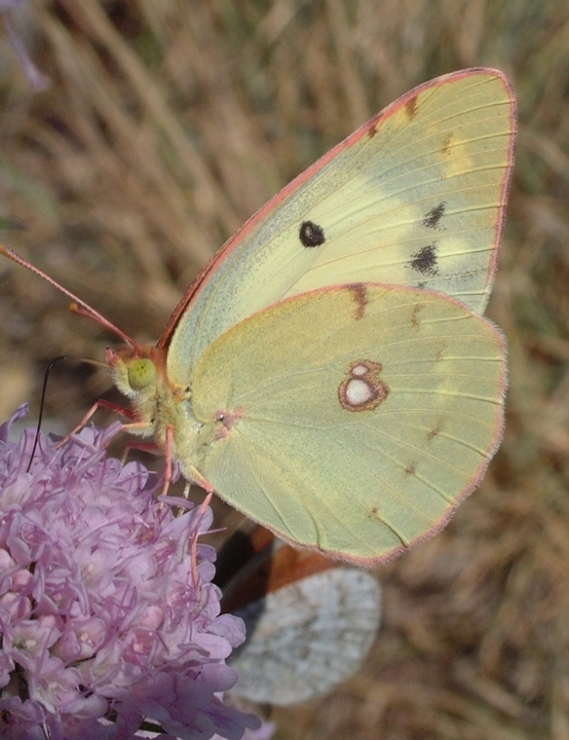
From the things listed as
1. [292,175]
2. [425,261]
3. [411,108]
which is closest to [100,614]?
[425,261]

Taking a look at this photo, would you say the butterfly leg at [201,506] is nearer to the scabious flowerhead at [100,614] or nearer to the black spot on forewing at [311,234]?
the scabious flowerhead at [100,614]

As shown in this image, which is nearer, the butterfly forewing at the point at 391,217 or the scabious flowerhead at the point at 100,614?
the scabious flowerhead at the point at 100,614

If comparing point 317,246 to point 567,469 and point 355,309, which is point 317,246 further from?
point 567,469

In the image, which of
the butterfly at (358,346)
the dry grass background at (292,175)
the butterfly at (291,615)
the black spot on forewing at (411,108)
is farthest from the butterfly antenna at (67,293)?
the dry grass background at (292,175)

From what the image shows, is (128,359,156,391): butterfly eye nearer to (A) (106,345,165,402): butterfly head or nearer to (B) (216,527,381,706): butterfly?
(A) (106,345,165,402): butterfly head

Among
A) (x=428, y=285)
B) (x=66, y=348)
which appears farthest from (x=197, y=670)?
(x=66, y=348)
